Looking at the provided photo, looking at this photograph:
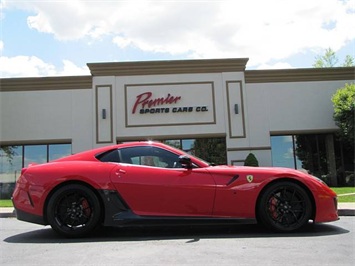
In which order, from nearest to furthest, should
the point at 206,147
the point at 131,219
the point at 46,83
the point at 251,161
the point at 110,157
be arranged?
1. the point at 131,219
2. the point at 110,157
3. the point at 251,161
4. the point at 46,83
5. the point at 206,147

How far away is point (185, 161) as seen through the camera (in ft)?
17.4

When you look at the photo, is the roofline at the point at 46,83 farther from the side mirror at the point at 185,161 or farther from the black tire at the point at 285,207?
the black tire at the point at 285,207

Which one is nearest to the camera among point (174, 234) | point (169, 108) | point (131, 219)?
point (131, 219)

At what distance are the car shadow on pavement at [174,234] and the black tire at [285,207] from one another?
150 millimetres

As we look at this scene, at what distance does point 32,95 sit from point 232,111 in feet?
30.0

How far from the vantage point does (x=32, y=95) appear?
1719cm

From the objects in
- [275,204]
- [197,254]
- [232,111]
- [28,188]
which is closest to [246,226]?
[275,204]

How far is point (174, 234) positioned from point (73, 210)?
1.47 meters

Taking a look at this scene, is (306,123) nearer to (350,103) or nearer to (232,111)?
(350,103)

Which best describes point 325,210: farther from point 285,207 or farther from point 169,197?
point 169,197

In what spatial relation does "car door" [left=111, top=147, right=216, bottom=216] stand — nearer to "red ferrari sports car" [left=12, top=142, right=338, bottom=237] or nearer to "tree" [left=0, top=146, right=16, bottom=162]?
"red ferrari sports car" [left=12, top=142, right=338, bottom=237]

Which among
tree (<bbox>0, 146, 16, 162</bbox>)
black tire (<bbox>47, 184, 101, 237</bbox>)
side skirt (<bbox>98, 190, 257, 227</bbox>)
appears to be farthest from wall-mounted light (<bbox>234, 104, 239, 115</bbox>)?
black tire (<bbox>47, 184, 101, 237</bbox>)

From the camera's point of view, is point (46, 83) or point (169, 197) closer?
point (169, 197)

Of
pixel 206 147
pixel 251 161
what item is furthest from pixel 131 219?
pixel 206 147
